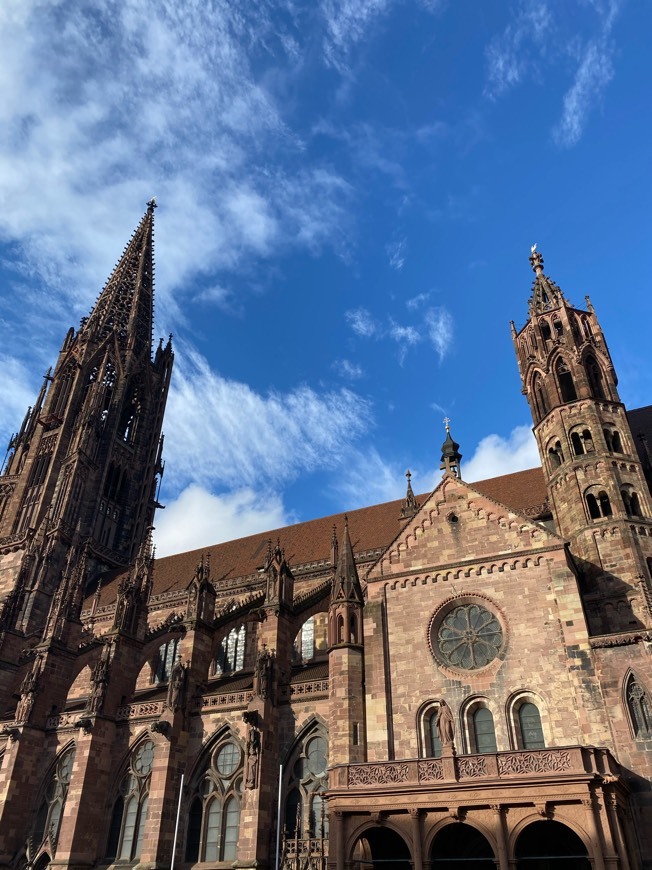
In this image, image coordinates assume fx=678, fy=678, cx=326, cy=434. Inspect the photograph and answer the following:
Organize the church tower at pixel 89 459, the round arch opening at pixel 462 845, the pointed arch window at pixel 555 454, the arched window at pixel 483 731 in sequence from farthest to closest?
1. the church tower at pixel 89 459
2. the pointed arch window at pixel 555 454
3. the arched window at pixel 483 731
4. the round arch opening at pixel 462 845

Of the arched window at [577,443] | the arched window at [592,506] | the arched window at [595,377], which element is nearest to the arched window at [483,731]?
the arched window at [592,506]

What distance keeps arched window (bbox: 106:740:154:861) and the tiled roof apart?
944 cm

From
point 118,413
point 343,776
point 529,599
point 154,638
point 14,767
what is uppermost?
point 118,413

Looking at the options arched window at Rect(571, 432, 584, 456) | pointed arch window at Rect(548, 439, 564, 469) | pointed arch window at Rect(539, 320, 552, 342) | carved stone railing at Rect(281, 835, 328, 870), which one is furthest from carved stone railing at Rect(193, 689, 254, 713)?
pointed arch window at Rect(539, 320, 552, 342)

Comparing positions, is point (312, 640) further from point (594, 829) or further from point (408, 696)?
point (594, 829)

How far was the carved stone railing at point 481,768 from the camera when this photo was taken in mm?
14461

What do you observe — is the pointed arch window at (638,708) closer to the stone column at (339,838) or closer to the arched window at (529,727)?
the arched window at (529,727)

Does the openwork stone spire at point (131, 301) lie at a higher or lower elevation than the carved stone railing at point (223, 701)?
higher

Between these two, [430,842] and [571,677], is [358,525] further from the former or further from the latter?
[430,842]

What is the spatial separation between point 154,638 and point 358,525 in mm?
11789

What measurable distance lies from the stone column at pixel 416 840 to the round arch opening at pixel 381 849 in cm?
234

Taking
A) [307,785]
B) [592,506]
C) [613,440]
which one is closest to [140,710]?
[307,785]

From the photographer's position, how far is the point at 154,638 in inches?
1059

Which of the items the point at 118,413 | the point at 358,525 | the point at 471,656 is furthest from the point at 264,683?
the point at 118,413
